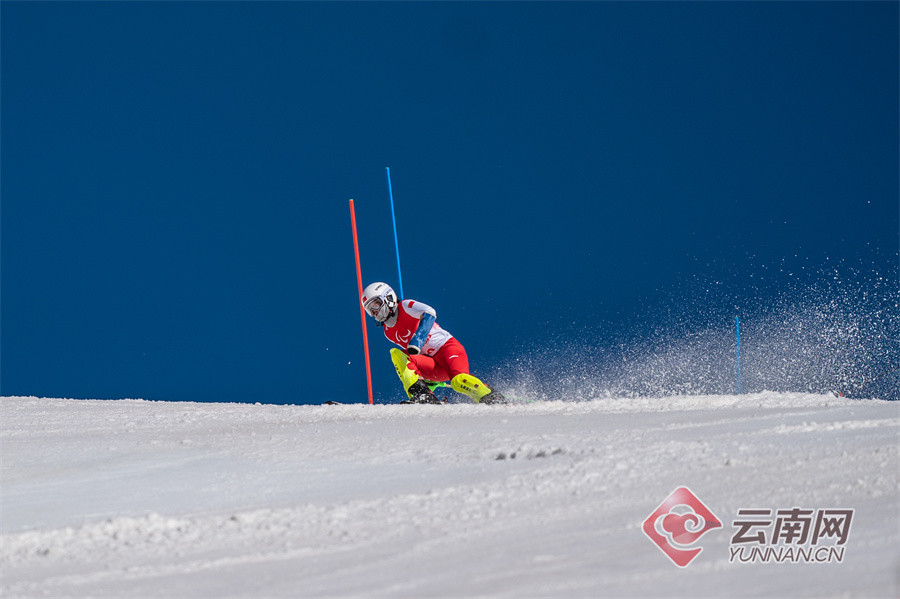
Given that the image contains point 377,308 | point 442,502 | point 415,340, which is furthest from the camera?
point 377,308

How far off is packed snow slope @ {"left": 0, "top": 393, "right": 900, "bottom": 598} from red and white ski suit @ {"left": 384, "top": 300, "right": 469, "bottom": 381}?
6.29 ft

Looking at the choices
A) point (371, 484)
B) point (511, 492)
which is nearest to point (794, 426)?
point (511, 492)

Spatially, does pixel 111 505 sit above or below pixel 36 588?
above

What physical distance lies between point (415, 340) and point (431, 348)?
14cm

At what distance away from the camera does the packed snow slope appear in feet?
6.71

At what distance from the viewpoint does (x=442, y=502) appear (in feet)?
9.07

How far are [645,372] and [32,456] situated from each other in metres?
4.89

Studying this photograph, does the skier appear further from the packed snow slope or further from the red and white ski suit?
the packed snow slope

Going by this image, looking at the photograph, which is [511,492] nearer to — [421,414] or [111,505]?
[111,505]

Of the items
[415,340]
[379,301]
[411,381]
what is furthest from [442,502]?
[379,301]

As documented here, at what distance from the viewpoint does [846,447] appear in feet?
10.3

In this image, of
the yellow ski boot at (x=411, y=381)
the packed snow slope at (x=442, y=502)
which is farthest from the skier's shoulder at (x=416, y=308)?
the packed snow slope at (x=442, y=502)

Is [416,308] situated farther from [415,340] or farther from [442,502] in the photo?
[442,502]

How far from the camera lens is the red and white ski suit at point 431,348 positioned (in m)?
6.55
